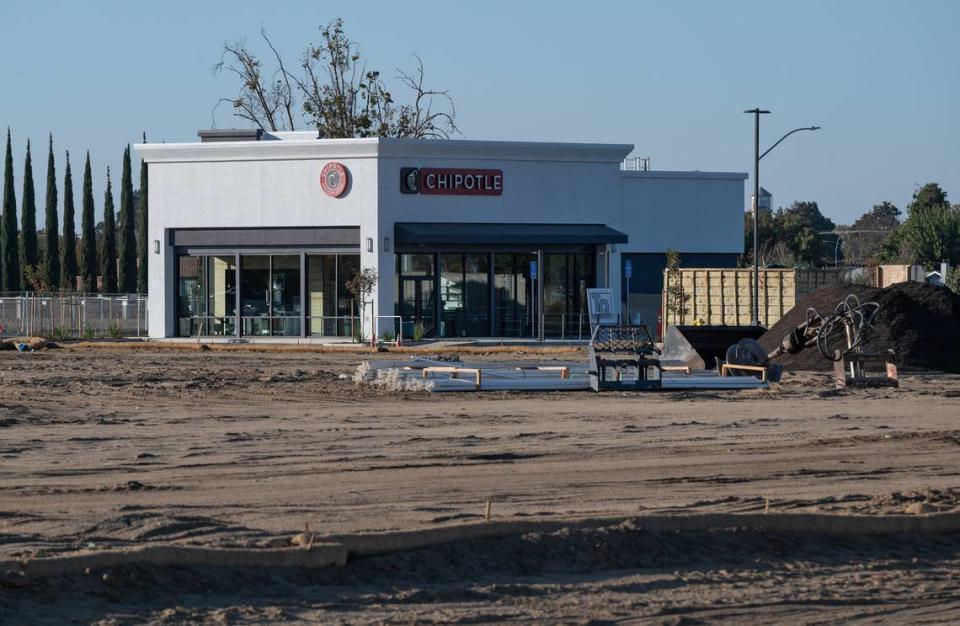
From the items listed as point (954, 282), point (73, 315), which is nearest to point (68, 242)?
point (73, 315)

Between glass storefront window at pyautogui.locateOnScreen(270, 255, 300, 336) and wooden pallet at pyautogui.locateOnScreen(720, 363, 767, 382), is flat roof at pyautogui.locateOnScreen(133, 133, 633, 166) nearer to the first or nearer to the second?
glass storefront window at pyautogui.locateOnScreen(270, 255, 300, 336)

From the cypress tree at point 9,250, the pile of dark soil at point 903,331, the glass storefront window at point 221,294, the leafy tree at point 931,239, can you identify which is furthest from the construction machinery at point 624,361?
the leafy tree at point 931,239

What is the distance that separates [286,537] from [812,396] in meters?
17.1

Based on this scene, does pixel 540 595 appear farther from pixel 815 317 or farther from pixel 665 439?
pixel 815 317

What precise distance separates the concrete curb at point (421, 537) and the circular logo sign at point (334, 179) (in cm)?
3890

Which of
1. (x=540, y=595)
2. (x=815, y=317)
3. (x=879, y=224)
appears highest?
(x=879, y=224)

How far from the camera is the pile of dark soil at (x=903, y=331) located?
3222cm

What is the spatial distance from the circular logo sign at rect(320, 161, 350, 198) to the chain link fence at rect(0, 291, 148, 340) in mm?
9561

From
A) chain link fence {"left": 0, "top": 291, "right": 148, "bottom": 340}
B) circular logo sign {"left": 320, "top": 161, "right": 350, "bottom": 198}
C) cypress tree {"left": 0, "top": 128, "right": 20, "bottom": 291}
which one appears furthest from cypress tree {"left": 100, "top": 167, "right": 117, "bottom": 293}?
circular logo sign {"left": 320, "top": 161, "right": 350, "bottom": 198}

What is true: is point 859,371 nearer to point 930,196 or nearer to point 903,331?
point 903,331

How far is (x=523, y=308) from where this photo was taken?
168 feet

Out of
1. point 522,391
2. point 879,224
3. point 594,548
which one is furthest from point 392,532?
point 879,224

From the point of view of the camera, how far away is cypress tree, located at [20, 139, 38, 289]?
79.1 m

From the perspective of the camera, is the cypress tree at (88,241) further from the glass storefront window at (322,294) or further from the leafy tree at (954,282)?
the leafy tree at (954,282)
